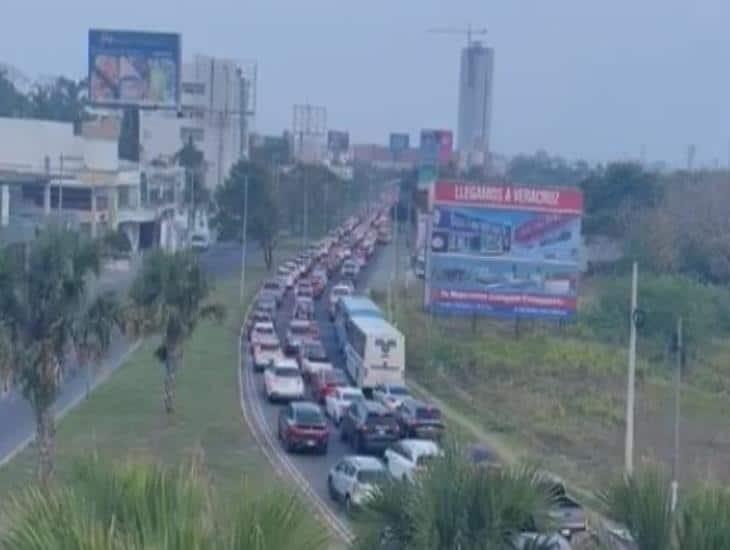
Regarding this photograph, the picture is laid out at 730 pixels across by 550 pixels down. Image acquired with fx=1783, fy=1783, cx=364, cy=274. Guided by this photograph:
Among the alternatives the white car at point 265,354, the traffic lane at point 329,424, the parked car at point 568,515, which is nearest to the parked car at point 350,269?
the traffic lane at point 329,424

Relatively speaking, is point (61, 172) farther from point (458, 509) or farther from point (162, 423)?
point (458, 509)

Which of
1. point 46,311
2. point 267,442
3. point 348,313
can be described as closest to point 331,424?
point 267,442

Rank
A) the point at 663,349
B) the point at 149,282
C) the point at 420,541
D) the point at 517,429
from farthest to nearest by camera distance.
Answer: the point at 663,349 < the point at 517,429 < the point at 149,282 < the point at 420,541

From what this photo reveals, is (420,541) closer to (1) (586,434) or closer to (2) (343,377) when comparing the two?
(1) (586,434)

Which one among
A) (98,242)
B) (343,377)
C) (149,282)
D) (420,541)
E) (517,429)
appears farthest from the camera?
(343,377)

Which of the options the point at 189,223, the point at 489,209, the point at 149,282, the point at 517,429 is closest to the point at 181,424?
the point at 149,282

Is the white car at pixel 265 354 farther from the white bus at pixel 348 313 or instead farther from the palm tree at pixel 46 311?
the palm tree at pixel 46 311

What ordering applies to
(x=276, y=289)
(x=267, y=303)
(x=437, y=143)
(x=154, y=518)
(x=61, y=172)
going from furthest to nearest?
(x=437, y=143)
(x=61, y=172)
(x=276, y=289)
(x=267, y=303)
(x=154, y=518)
